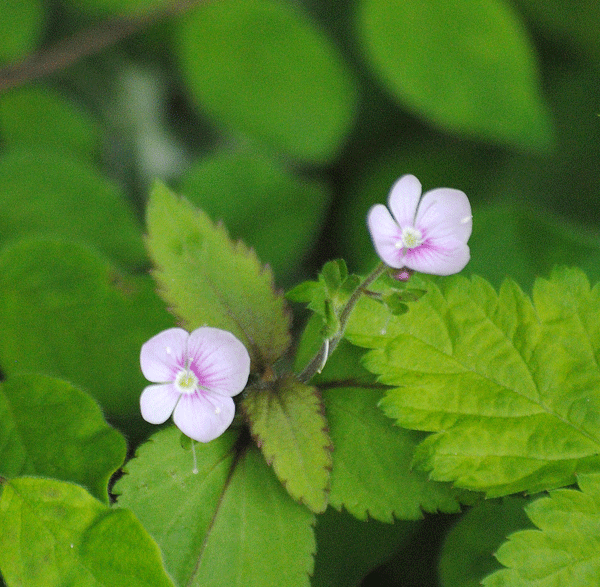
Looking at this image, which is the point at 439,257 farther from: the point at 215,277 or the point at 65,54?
the point at 65,54

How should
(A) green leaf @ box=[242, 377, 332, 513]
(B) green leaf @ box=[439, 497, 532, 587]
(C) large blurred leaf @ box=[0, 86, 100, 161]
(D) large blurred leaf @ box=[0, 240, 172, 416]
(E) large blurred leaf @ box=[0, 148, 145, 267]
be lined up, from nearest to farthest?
(A) green leaf @ box=[242, 377, 332, 513] < (B) green leaf @ box=[439, 497, 532, 587] < (D) large blurred leaf @ box=[0, 240, 172, 416] < (E) large blurred leaf @ box=[0, 148, 145, 267] < (C) large blurred leaf @ box=[0, 86, 100, 161]

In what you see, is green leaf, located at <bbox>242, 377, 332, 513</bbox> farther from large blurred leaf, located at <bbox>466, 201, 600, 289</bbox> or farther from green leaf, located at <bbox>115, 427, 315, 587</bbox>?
large blurred leaf, located at <bbox>466, 201, 600, 289</bbox>

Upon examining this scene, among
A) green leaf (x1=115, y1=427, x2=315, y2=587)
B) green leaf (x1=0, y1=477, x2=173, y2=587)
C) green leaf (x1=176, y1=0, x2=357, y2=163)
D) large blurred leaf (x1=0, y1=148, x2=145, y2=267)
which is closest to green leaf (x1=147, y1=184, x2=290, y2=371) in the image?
green leaf (x1=115, y1=427, x2=315, y2=587)

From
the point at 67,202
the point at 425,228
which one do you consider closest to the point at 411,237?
the point at 425,228

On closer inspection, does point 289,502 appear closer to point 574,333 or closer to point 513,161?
point 574,333

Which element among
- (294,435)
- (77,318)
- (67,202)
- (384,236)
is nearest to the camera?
(384,236)

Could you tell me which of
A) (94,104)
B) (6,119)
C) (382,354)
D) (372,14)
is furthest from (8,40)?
(382,354)
